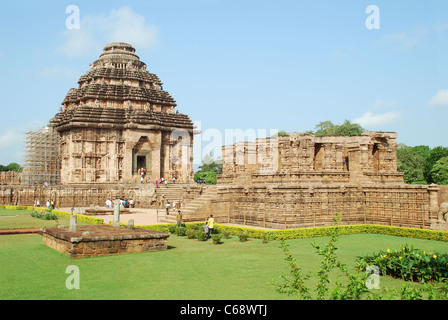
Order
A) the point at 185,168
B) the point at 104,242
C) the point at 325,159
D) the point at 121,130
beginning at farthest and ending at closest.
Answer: the point at 185,168 < the point at 121,130 < the point at 325,159 < the point at 104,242

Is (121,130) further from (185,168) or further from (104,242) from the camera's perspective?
(104,242)

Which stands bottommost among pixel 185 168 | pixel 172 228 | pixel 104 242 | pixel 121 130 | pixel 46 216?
pixel 172 228

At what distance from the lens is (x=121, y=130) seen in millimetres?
41406

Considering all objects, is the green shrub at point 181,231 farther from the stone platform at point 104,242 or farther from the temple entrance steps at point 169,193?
the temple entrance steps at point 169,193

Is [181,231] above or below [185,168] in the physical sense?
below

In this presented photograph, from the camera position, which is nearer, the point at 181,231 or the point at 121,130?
the point at 181,231

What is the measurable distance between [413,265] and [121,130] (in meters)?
35.1

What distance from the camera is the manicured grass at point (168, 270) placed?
29.6ft

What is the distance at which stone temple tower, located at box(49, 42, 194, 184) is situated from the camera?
131 feet

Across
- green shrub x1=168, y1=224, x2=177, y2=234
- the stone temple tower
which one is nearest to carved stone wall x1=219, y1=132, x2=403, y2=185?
green shrub x1=168, y1=224, x2=177, y2=234

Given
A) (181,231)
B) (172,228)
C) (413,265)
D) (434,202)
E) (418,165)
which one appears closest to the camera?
(413,265)

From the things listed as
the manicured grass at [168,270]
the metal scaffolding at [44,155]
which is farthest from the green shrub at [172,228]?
the metal scaffolding at [44,155]

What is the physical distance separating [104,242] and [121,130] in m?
29.6

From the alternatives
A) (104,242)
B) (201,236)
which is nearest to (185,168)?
(201,236)
